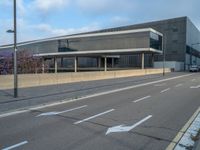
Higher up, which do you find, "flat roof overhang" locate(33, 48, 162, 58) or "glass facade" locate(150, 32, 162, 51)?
"glass facade" locate(150, 32, 162, 51)

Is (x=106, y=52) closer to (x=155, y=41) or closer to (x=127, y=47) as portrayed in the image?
(x=127, y=47)

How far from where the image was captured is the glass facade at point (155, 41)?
82.7 metres

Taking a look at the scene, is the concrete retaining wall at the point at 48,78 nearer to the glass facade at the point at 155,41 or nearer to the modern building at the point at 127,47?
the glass facade at the point at 155,41

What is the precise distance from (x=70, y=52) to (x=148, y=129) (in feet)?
298

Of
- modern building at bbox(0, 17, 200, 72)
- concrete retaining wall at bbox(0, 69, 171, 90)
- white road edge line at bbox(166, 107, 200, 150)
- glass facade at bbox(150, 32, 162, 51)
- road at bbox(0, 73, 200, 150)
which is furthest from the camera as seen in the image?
modern building at bbox(0, 17, 200, 72)

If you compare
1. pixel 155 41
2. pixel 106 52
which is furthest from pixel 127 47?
pixel 155 41

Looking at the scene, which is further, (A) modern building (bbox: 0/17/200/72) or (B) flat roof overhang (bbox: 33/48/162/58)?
(A) modern building (bbox: 0/17/200/72)

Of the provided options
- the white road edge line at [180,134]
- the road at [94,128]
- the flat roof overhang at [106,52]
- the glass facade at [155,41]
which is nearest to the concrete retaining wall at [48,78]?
the road at [94,128]

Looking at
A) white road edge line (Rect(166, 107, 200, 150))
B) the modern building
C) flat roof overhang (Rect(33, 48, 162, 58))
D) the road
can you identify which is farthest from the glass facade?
white road edge line (Rect(166, 107, 200, 150))

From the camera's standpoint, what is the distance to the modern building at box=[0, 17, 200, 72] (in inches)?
3324

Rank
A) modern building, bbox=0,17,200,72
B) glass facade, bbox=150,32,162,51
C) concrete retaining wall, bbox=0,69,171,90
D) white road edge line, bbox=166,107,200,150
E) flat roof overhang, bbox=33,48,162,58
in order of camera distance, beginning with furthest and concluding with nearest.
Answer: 1. modern building, bbox=0,17,200,72
2. glass facade, bbox=150,32,162,51
3. flat roof overhang, bbox=33,48,162,58
4. concrete retaining wall, bbox=0,69,171,90
5. white road edge line, bbox=166,107,200,150

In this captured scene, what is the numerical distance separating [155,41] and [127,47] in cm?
812

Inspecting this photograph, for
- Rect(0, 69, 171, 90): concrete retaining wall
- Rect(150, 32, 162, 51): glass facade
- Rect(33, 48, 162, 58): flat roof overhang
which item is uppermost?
Rect(150, 32, 162, 51): glass facade

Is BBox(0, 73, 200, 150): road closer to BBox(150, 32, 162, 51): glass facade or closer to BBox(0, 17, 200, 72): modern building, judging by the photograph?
BBox(0, 17, 200, 72): modern building
